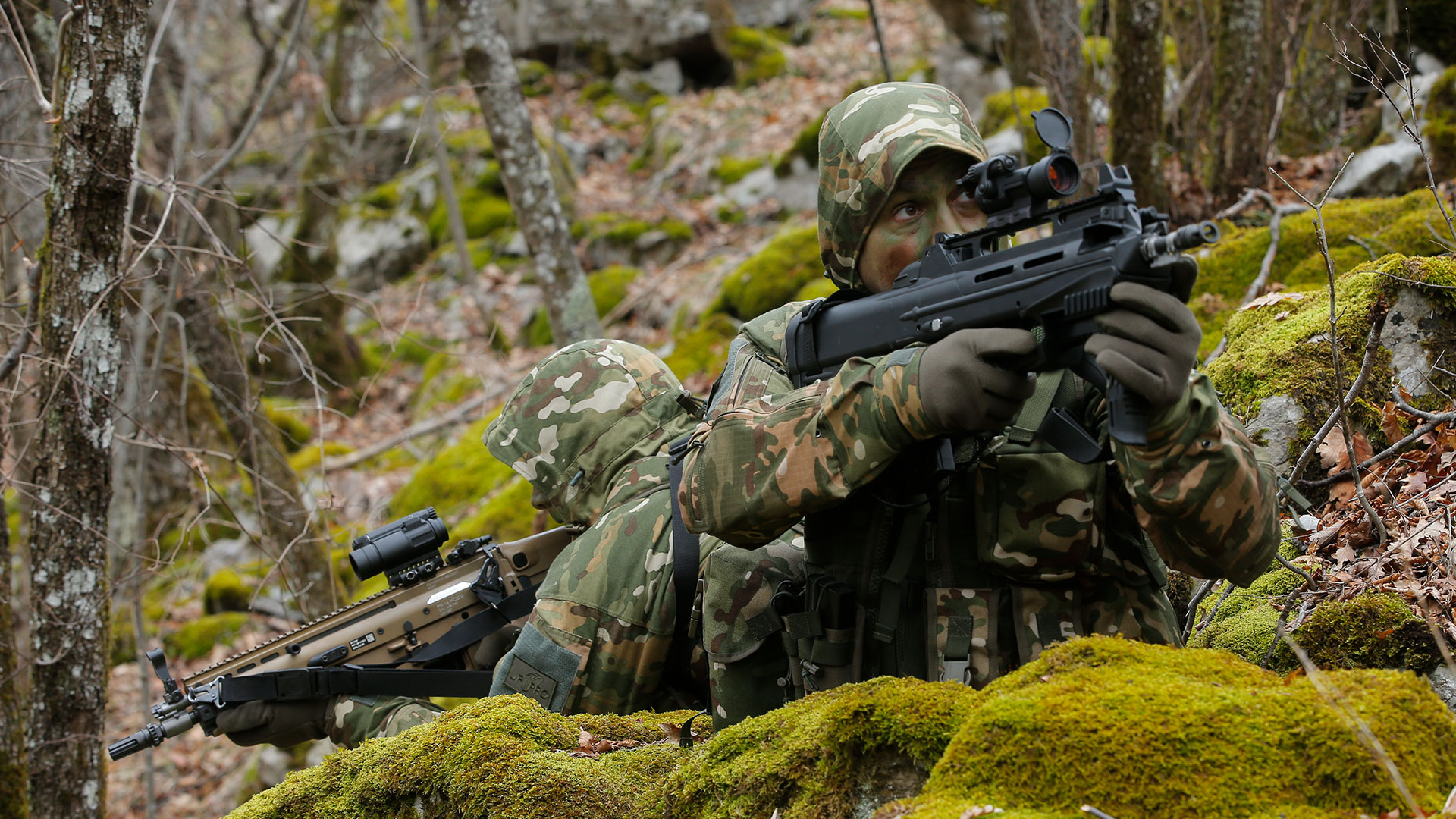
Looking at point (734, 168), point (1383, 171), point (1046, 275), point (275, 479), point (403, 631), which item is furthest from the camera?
point (734, 168)

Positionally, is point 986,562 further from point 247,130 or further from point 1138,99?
point 247,130

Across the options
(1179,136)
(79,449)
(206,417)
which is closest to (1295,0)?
(1179,136)

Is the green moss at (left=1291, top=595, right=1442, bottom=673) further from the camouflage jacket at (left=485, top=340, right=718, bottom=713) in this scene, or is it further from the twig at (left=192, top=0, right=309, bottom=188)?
the twig at (left=192, top=0, right=309, bottom=188)

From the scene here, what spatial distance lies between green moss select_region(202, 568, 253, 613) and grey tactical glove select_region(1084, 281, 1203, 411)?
10.2m

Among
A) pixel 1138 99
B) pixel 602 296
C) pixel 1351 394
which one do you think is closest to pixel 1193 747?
pixel 1351 394

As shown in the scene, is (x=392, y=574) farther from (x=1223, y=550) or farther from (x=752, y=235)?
(x=752, y=235)

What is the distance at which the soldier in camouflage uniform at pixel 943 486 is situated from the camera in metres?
2.63

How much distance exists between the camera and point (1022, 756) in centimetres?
217

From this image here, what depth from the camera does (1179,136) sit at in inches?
319

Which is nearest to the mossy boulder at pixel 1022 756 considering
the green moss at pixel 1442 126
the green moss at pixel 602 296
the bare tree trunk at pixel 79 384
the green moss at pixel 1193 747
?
the green moss at pixel 1193 747

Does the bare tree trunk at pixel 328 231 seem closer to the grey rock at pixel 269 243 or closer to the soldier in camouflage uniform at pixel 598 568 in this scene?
the grey rock at pixel 269 243

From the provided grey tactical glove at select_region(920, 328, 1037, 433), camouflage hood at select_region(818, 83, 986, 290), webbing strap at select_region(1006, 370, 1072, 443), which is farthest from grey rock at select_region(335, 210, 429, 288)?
grey tactical glove at select_region(920, 328, 1037, 433)

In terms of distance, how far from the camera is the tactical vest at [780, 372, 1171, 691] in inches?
115

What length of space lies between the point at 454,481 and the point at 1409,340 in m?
7.64
